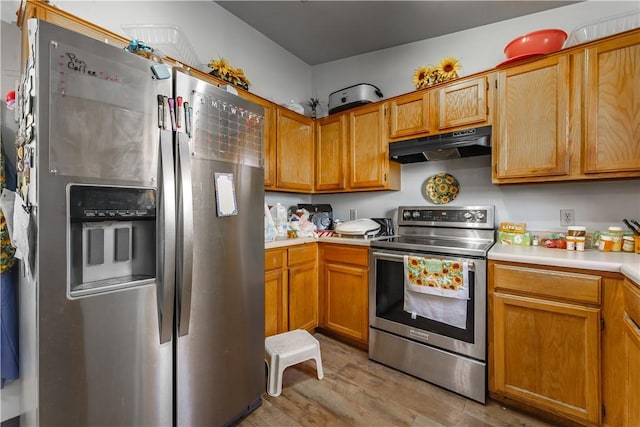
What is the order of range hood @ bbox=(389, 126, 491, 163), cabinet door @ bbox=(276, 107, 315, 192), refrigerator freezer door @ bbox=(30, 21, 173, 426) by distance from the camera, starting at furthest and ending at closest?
cabinet door @ bbox=(276, 107, 315, 192)
range hood @ bbox=(389, 126, 491, 163)
refrigerator freezer door @ bbox=(30, 21, 173, 426)

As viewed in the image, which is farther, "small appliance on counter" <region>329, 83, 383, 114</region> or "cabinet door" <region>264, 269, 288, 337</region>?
"small appliance on counter" <region>329, 83, 383, 114</region>

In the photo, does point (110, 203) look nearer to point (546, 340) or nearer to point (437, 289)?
point (437, 289)

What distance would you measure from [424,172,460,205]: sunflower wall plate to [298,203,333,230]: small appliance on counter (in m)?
1.01

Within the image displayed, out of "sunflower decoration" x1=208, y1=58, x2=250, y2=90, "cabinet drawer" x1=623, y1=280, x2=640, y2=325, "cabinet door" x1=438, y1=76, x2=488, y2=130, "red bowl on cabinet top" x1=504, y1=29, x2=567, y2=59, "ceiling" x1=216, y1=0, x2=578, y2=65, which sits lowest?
"cabinet drawer" x1=623, y1=280, x2=640, y2=325

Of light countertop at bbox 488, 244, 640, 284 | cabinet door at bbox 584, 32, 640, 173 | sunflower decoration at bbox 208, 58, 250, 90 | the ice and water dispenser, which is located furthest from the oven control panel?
the ice and water dispenser

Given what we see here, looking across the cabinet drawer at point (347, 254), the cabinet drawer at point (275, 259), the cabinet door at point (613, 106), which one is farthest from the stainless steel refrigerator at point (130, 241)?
the cabinet door at point (613, 106)

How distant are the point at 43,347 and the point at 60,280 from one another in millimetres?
212

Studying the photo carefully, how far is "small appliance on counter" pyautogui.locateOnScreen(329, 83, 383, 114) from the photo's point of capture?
2.54 m

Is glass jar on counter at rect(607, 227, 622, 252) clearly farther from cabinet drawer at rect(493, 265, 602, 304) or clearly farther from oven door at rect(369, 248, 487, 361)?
oven door at rect(369, 248, 487, 361)

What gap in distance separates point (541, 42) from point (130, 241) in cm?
261

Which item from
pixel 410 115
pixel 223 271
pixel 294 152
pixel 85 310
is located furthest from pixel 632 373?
pixel 294 152

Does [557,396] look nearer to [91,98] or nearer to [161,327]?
[161,327]

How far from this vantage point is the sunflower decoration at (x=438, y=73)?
215 cm

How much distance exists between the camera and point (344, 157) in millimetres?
2676
